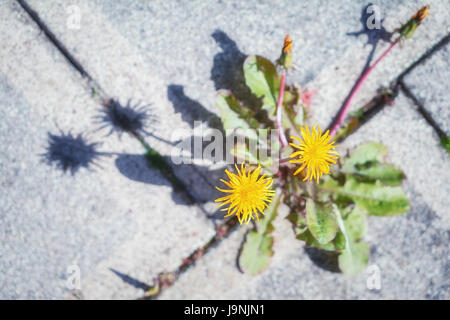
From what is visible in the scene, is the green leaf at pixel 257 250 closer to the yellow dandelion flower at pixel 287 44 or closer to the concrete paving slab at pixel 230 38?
the concrete paving slab at pixel 230 38

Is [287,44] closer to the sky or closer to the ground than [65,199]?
closer to the sky

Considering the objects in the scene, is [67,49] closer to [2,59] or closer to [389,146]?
[2,59]

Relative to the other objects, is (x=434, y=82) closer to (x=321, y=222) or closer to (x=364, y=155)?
(x=364, y=155)

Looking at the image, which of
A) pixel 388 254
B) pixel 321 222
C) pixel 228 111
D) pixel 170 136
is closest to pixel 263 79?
pixel 228 111

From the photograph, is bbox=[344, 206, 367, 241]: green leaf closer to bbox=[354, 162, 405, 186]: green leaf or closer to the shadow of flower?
bbox=[354, 162, 405, 186]: green leaf

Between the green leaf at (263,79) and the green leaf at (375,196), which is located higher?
the green leaf at (263,79)

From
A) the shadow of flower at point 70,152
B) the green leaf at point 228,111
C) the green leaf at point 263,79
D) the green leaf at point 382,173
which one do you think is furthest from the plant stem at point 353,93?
the shadow of flower at point 70,152
